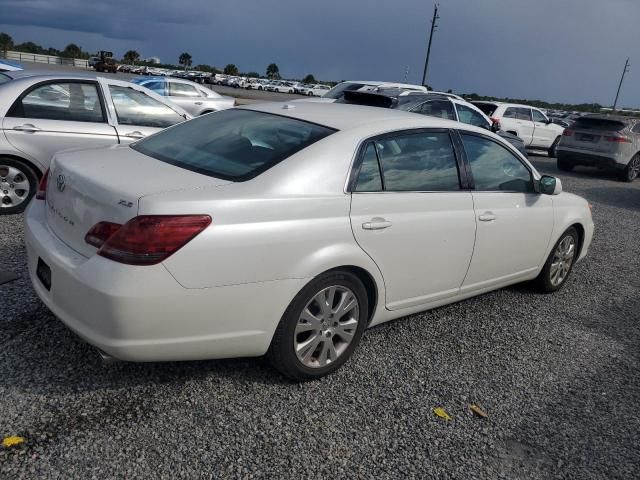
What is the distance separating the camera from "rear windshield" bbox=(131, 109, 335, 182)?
313 cm

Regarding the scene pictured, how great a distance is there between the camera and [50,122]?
19.2ft

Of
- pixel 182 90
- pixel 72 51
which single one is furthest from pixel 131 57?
pixel 182 90

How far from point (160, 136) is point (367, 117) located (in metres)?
1.41

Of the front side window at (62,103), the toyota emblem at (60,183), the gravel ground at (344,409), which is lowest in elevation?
the gravel ground at (344,409)

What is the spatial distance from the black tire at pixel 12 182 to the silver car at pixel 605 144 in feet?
41.7

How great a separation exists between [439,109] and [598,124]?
5.89 metres

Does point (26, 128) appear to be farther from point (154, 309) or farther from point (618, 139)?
point (618, 139)

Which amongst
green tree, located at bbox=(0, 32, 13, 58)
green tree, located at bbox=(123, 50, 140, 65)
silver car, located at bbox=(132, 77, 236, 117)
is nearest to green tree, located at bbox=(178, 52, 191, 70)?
green tree, located at bbox=(123, 50, 140, 65)

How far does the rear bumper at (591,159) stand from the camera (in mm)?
13898

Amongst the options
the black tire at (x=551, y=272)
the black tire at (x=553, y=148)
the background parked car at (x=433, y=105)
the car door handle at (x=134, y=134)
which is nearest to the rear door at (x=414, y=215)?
the black tire at (x=551, y=272)

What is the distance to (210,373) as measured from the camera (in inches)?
129

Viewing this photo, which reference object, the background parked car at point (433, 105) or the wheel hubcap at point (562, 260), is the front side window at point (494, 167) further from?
the background parked car at point (433, 105)

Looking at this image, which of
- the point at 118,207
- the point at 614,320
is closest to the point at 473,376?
the point at 614,320

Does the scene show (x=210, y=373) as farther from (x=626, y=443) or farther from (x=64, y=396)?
(x=626, y=443)
